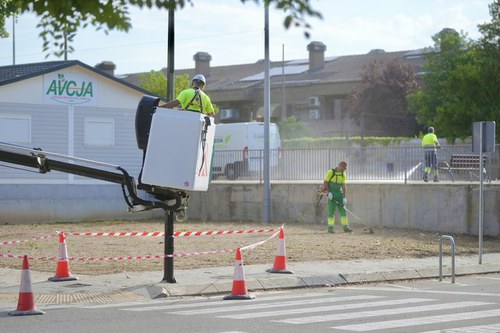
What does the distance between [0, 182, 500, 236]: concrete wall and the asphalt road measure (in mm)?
10281

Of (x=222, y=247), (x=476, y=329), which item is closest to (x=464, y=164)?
(x=222, y=247)

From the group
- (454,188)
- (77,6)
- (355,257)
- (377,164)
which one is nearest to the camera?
(77,6)

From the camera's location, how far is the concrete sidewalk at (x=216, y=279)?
14.3 meters

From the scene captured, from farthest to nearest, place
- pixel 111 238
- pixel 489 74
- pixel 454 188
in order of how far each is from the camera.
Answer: pixel 489 74, pixel 454 188, pixel 111 238

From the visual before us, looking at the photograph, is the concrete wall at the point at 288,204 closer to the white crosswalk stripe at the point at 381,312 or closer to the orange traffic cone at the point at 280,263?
the orange traffic cone at the point at 280,263

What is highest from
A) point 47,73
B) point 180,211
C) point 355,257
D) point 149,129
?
point 47,73

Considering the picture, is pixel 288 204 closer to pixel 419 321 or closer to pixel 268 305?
pixel 268 305

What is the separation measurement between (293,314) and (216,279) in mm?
3796

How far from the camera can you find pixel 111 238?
23703mm

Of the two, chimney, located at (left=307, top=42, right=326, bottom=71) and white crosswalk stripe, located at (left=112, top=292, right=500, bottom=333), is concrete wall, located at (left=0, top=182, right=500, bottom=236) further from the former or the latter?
chimney, located at (left=307, top=42, right=326, bottom=71)

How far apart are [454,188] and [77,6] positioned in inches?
814

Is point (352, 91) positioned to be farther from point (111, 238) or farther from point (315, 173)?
point (111, 238)

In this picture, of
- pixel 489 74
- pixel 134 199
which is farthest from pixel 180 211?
pixel 489 74

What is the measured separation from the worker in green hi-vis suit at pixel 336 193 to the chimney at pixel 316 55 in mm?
56789
